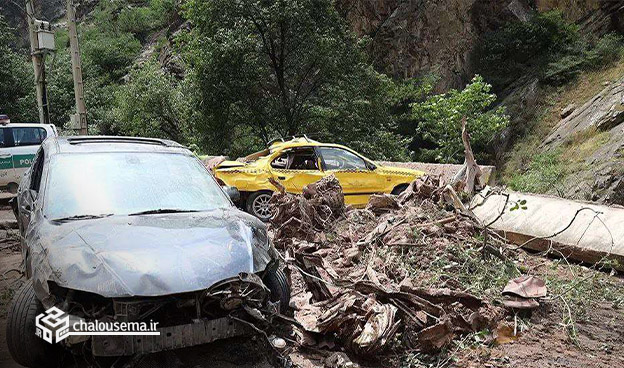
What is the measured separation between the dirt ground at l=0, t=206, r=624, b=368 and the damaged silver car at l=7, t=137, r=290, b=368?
33 cm

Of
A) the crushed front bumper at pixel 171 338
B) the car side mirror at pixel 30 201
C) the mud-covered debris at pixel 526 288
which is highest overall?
the car side mirror at pixel 30 201

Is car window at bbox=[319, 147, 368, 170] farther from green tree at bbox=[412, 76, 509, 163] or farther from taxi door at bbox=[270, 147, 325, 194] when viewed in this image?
green tree at bbox=[412, 76, 509, 163]

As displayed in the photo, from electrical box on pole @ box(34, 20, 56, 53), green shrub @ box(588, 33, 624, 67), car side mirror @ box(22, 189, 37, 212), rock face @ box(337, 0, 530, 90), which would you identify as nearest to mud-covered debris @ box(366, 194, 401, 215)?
car side mirror @ box(22, 189, 37, 212)

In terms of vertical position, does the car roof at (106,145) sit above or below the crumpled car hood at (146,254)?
above

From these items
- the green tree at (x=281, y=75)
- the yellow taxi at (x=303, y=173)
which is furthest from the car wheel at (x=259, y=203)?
the green tree at (x=281, y=75)

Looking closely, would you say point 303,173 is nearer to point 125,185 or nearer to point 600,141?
point 125,185

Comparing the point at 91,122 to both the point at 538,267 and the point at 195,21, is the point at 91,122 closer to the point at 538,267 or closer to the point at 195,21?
the point at 195,21

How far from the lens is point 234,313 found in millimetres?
2988

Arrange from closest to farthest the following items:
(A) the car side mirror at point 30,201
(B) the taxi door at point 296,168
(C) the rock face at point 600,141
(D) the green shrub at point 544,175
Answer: (A) the car side mirror at point 30,201 < (B) the taxi door at point 296,168 < (C) the rock face at point 600,141 < (D) the green shrub at point 544,175

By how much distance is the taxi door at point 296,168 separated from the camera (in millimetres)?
9094

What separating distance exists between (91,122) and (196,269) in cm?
2850

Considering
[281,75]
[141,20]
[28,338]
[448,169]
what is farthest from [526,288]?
[141,20]

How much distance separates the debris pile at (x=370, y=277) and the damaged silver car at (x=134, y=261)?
56 centimetres

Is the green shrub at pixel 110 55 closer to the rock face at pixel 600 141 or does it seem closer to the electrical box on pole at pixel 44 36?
the electrical box on pole at pixel 44 36
